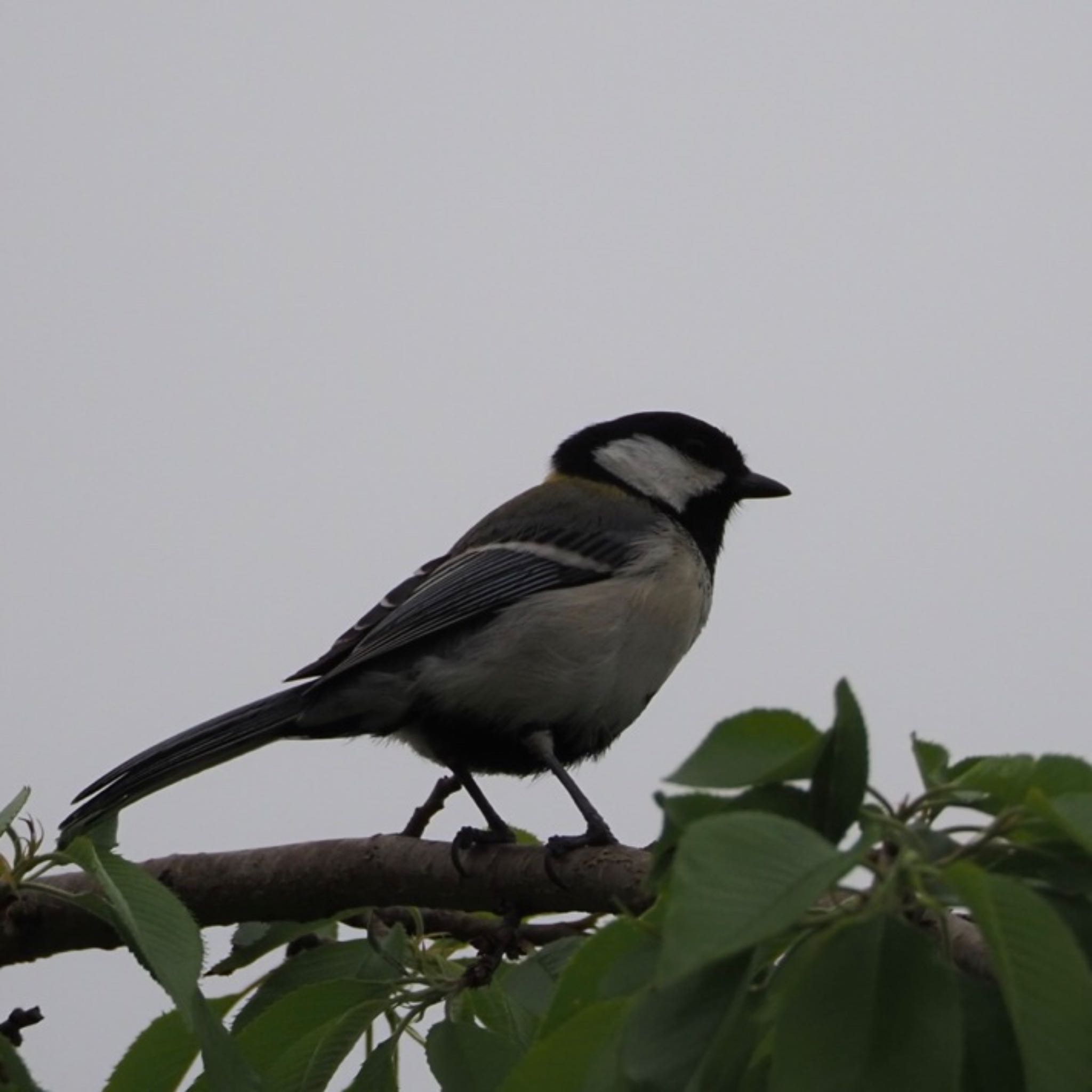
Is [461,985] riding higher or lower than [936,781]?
lower

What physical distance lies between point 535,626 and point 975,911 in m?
3.23

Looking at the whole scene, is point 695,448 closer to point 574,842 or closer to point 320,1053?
point 574,842

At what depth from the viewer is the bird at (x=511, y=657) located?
4488 millimetres

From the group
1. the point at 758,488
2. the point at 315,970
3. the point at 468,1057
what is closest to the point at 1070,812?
the point at 468,1057

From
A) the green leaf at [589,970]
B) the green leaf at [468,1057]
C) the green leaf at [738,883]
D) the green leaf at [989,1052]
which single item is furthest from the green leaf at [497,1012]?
the green leaf at [738,883]

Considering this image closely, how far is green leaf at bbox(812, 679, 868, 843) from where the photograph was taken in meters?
1.61

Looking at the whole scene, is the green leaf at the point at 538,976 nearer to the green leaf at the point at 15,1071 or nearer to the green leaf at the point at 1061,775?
the green leaf at the point at 15,1071

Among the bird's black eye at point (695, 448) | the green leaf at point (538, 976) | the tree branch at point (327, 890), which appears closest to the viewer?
the green leaf at point (538, 976)

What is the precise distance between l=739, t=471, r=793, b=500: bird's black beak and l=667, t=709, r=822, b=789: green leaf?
13.6 ft

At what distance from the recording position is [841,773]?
162cm

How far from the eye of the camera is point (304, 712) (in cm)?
441

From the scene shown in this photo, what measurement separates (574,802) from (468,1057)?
5.70 feet

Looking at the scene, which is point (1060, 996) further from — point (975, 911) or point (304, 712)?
point (304, 712)

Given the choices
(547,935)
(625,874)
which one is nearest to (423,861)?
(547,935)
